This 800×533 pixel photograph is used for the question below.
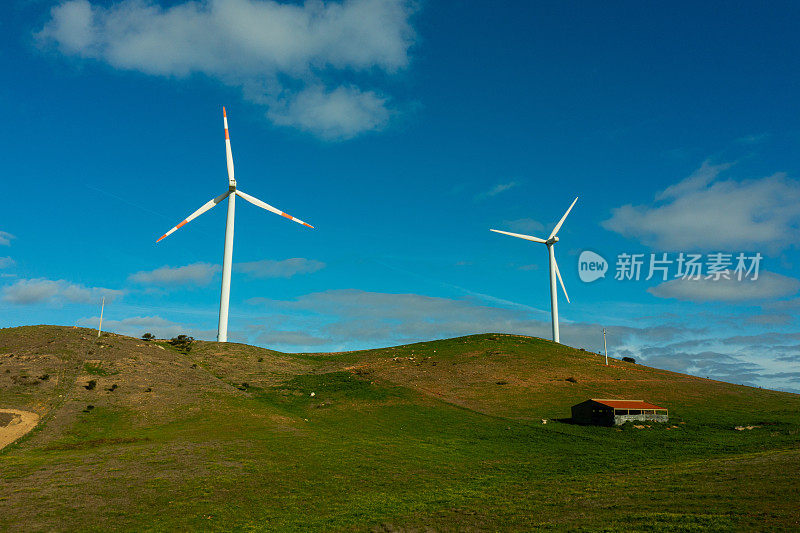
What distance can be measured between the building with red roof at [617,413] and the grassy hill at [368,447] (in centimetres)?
248

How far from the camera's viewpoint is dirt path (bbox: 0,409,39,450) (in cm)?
6169

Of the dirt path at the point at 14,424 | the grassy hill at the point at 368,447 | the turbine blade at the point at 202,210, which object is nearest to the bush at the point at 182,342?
the grassy hill at the point at 368,447

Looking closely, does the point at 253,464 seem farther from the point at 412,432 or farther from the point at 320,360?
the point at 320,360

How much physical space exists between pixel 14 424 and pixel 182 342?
73.5 metres

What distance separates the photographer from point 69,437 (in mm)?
64000

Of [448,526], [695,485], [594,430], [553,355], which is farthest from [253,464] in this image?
[553,355]

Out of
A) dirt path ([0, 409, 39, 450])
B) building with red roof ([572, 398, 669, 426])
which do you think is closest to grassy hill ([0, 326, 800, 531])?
dirt path ([0, 409, 39, 450])

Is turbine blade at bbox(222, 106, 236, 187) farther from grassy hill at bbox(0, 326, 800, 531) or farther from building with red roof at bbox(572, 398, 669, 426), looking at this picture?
building with red roof at bbox(572, 398, 669, 426)

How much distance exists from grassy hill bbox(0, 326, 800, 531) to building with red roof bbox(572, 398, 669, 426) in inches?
97.7

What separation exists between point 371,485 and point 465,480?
9.55 metres

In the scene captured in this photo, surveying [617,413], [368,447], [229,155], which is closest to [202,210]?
[229,155]

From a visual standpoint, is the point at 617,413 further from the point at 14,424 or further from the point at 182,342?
the point at 182,342

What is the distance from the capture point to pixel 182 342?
458 ft

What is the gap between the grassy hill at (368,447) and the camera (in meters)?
35.2
